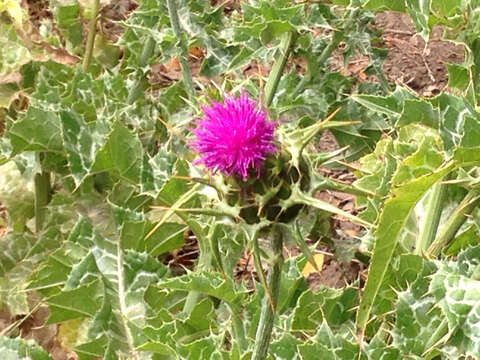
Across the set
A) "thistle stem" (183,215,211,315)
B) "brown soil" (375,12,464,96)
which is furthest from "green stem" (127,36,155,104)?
"brown soil" (375,12,464,96)

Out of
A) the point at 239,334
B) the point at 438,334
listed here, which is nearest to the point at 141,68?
the point at 239,334

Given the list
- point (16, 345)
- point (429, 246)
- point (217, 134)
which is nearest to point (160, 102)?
point (16, 345)

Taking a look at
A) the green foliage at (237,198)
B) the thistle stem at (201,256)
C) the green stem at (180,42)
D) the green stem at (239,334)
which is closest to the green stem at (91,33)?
the green foliage at (237,198)

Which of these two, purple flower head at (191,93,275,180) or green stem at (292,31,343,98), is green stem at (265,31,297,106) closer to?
green stem at (292,31,343,98)

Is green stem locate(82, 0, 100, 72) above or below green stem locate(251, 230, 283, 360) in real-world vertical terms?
below

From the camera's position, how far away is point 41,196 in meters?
2.43

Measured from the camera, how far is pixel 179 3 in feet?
7.23

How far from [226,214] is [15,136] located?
103cm

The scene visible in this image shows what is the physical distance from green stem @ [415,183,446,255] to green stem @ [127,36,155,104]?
1.03 m

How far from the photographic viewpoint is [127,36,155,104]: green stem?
7.85ft

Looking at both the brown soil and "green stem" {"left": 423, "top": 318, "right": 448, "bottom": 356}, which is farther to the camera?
the brown soil

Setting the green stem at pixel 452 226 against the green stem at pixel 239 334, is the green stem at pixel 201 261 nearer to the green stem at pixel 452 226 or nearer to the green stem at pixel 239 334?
the green stem at pixel 239 334

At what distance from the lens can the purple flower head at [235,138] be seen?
114 cm

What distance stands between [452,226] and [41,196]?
4.20ft
